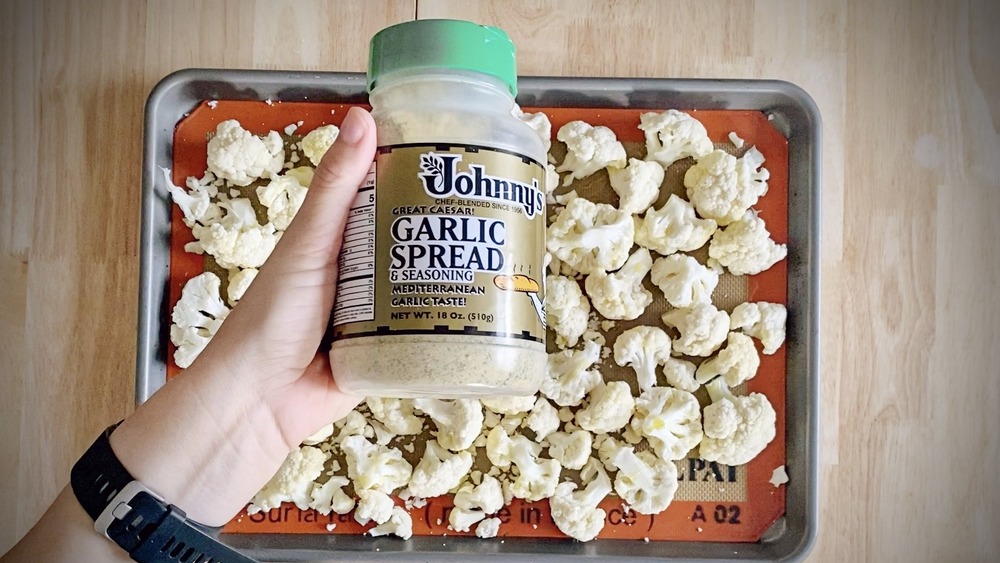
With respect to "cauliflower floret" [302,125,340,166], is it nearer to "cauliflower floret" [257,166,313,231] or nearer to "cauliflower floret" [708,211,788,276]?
"cauliflower floret" [257,166,313,231]

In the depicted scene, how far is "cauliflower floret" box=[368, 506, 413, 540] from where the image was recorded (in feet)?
3.43

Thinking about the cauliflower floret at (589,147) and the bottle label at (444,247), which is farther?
the cauliflower floret at (589,147)

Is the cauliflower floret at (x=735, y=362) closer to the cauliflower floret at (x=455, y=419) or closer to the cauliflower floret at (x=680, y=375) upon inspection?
the cauliflower floret at (x=680, y=375)

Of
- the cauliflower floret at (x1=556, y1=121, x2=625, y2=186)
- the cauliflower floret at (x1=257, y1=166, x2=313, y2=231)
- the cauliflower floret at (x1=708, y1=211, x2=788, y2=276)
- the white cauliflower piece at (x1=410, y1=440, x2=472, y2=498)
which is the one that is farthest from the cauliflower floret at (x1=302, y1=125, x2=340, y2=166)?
the cauliflower floret at (x1=708, y1=211, x2=788, y2=276)

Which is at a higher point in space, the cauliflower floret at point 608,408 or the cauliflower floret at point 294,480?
the cauliflower floret at point 608,408

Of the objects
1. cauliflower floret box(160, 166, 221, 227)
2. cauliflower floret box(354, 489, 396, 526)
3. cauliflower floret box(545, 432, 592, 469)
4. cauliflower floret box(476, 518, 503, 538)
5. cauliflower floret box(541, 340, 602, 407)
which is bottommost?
cauliflower floret box(476, 518, 503, 538)

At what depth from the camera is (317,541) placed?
3.48 feet

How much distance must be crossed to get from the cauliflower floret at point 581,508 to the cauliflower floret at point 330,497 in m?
0.26

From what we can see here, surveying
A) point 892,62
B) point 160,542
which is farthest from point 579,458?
point 892,62

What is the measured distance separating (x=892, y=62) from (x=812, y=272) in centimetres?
31

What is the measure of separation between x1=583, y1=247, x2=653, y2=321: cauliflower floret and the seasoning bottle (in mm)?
350

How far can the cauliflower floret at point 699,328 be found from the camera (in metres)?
1.03

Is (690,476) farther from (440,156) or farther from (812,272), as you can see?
(440,156)

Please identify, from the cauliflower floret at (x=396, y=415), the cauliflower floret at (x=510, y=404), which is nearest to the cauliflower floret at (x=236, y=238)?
the cauliflower floret at (x=396, y=415)
